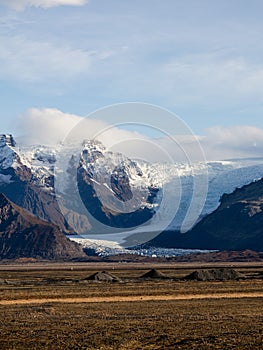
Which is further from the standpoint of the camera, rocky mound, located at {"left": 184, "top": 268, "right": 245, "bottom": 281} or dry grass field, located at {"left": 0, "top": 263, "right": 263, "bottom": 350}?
rocky mound, located at {"left": 184, "top": 268, "right": 245, "bottom": 281}

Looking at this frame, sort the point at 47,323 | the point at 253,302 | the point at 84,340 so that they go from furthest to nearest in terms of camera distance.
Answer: the point at 253,302 → the point at 47,323 → the point at 84,340

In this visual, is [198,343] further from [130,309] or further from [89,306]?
[89,306]

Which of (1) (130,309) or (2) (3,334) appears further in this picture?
(1) (130,309)

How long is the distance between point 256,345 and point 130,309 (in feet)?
76.8

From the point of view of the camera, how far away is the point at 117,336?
40531 millimetres

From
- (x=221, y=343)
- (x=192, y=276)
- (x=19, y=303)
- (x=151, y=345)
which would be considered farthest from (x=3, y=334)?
(x=192, y=276)

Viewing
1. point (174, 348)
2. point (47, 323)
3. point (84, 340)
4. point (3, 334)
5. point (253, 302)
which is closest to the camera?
point (174, 348)

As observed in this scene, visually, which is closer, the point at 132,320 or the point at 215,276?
the point at 132,320

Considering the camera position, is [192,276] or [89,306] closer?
[89,306]

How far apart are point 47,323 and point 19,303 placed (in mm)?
21001

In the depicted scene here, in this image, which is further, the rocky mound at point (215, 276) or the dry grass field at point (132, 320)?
the rocky mound at point (215, 276)

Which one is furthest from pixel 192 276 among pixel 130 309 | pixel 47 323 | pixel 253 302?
pixel 47 323

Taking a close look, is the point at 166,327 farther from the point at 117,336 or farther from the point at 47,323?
the point at 47,323

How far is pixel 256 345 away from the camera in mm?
36594
